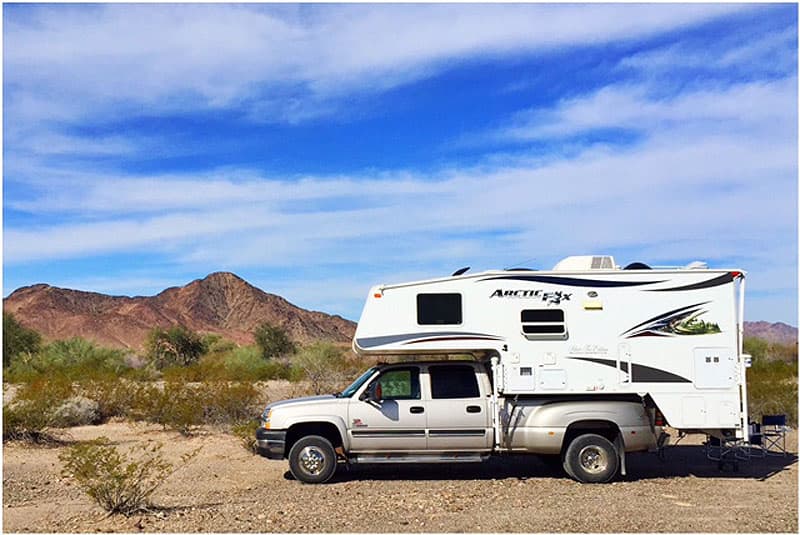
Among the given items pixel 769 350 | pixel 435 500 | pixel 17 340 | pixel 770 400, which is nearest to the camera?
pixel 435 500

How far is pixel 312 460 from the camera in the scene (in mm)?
12289

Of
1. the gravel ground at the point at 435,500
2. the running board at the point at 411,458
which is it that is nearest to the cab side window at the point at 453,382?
the running board at the point at 411,458

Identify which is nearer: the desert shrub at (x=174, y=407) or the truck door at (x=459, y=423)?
the truck door at (x=459, y=423)

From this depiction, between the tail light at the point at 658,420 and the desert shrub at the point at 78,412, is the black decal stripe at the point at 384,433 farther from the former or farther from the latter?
the desert shrub at the point at 78,412

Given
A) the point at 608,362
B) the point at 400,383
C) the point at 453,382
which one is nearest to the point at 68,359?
the point at 400,383

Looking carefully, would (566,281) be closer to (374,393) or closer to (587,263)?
(587,263)

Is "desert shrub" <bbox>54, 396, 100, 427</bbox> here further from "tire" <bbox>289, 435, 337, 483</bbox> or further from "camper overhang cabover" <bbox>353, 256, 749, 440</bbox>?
"camper overhang cabover" <bbox>353, 256, 749, 440</bbox>

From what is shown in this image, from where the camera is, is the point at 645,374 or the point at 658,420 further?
the point at 658,420

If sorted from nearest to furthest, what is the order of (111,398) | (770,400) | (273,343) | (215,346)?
1. (770,400)
2. (111,398)
3. (273,343)
4. (215,346)

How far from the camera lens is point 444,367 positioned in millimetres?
12609

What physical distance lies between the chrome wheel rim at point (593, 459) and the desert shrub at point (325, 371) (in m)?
15.1

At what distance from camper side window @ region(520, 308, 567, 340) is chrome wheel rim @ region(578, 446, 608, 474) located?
166cm

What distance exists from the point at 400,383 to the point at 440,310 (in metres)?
1.23

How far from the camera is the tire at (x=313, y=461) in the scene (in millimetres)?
12250
